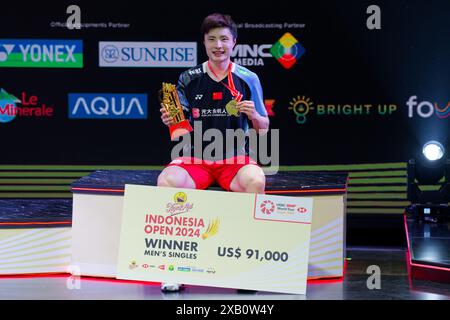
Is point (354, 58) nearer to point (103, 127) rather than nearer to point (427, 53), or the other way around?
point (427, 53)

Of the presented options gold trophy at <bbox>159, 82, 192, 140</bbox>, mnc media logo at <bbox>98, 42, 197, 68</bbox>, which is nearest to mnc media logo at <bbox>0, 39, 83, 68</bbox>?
mnc media logo at <bbox>98, 42, 197, 68</bbox>

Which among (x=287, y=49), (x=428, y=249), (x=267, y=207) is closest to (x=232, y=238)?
(x=267, y=207)

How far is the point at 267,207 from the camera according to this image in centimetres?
531

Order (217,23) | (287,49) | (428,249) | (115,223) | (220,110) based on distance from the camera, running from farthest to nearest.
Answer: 1. (287,49)
2. (428,249)
3. (115,223)
4. (220,110)
5. (217,23)

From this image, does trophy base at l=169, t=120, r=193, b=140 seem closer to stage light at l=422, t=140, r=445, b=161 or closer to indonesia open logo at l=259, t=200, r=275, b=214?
indonesia open logo at l=259, t=200, r=275, b=214

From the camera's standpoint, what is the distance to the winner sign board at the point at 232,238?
5324 mm

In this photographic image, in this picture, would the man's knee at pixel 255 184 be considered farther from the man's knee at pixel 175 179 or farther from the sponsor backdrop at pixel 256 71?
the sponsor backdrop at pixel 256 71

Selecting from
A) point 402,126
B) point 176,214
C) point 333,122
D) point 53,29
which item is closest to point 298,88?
point 333,122

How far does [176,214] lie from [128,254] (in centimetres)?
39

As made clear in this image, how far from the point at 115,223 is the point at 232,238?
81 cm

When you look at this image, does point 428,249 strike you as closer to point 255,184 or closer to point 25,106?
point 255,184

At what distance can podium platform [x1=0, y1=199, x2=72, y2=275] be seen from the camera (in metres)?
5.77

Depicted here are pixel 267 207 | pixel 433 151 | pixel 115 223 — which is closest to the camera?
pixel 267 207

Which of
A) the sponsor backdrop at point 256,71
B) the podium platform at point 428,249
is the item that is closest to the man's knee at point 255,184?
the podium platform at point 428,249
